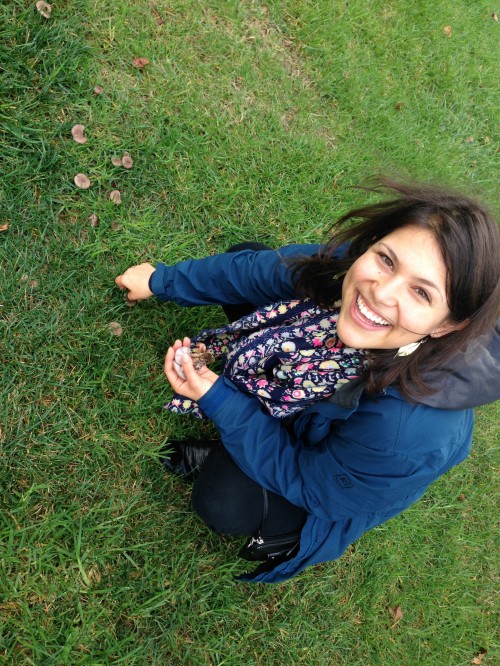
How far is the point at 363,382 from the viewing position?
1.52m

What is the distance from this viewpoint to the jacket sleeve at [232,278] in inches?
76.6

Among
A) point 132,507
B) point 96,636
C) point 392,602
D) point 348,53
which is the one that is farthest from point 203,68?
point 392,602

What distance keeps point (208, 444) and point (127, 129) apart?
4.79 feet

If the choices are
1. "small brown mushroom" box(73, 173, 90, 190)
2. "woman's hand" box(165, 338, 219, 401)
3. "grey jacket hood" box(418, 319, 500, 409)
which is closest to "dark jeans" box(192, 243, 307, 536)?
"woman's hand" box(165, 338, 219, 401)

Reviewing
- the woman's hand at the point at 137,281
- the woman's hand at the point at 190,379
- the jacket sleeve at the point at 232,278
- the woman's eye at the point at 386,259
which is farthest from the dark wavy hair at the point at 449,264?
the woman's hand at the point at 137,281

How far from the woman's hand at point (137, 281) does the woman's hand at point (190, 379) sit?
365 mm

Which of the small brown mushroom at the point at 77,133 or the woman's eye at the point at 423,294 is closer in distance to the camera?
the woman's eye at the point at 423,294

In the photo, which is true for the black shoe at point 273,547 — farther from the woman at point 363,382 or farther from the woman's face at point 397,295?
the woman's face at point 397,295

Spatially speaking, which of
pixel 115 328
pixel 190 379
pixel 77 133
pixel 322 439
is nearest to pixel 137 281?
pixel 115 328

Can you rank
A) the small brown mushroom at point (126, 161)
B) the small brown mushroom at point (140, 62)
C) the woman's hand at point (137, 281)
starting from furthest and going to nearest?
1. the small brown mushroom at point (140, 62)
2. the small brown mushroom at point (126, 161)
3. the woman's hand at point (137, 281)

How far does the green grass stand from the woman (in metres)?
0.33

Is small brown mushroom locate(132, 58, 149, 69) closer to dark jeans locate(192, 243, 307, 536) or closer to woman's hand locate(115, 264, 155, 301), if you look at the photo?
woman's hand locate(115, 264, 155, 301)

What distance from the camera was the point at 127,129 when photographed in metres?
2.33

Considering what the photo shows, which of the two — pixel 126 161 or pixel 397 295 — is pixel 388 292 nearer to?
pixel 397 295
